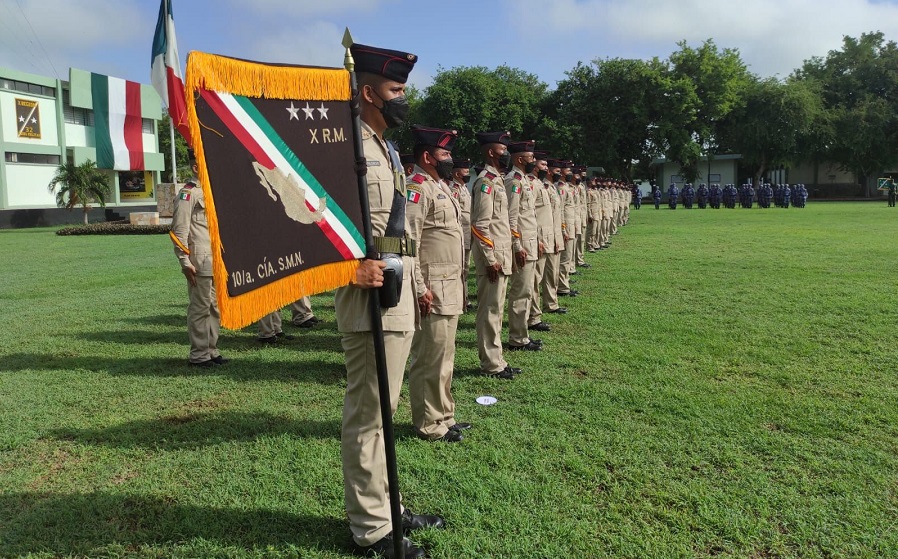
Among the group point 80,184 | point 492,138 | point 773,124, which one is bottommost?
point 492,138

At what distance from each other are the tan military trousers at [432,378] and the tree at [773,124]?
150ft

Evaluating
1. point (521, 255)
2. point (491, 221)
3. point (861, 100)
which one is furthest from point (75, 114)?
point (861, 100)

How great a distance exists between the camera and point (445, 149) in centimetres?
436

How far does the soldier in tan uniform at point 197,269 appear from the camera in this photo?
5641 mm

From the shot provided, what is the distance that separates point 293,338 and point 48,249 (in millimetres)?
14628

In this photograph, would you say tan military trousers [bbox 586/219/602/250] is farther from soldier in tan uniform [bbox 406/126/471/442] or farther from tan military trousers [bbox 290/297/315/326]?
soldier in tan uniform [bbox 406/126/471/442]

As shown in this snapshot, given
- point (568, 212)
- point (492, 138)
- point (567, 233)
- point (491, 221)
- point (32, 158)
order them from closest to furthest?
point (491, 221) < point (492, 138) < point (567, 233) < point (568, 212) < point (32, 158)

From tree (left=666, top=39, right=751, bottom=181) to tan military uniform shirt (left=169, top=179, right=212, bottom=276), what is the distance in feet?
121

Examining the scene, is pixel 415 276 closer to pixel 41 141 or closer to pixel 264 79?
pixel 264 79

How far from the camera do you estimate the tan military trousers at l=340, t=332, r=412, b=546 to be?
2588 millimetres

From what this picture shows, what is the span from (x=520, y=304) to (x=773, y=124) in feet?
144

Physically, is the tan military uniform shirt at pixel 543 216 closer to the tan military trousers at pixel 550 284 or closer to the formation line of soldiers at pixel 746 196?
the tan military trousers at pixel 550 284

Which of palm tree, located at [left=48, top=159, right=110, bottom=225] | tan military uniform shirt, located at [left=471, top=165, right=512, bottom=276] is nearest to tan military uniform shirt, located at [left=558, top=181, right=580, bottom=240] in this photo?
tan military uniform shirt, located at [left=471, top=165, right=512, bottom=276]

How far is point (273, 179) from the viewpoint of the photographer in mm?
2131
